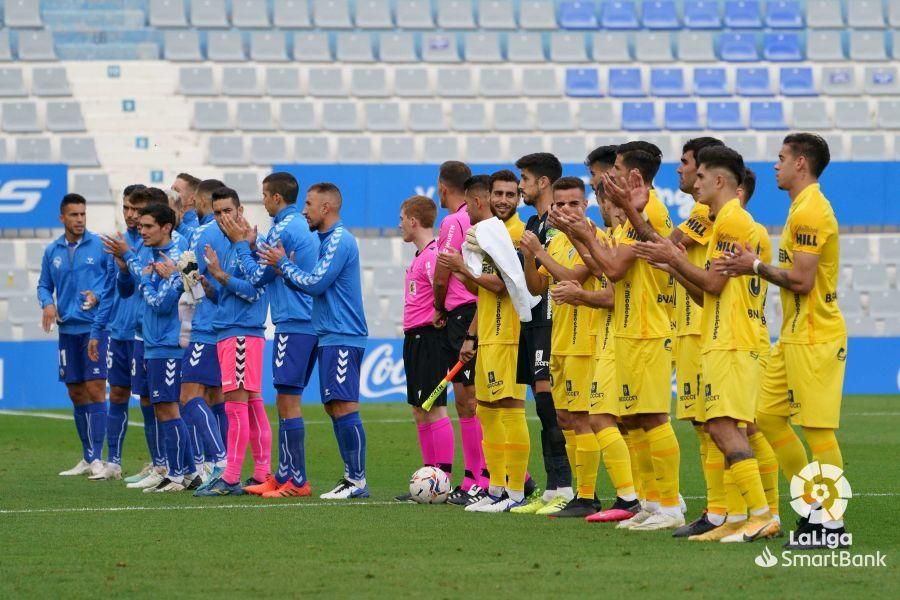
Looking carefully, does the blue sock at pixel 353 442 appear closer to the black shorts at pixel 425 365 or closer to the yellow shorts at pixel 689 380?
the black shorts at pixel 425 365

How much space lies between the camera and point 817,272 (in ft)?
23.6

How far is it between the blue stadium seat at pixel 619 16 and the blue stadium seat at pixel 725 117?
8.49 ft

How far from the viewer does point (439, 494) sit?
32.2ft

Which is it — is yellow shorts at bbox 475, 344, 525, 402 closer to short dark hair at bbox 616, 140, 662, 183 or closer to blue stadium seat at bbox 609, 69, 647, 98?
short dark hair at bbox 616, 140, 662, 183

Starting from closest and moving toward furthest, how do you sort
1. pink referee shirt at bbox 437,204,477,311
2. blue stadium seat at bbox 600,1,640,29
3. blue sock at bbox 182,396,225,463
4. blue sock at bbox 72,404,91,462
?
1. pink referee shirt at bbox 437,204,477,311
2. blue sock at bbox 182,396,225,463
3. blue sock at bbox 72,404,91,462
4. blue stadium seat at bbox 600,1,640,29

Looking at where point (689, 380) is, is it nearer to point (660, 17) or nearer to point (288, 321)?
point (288, 321)

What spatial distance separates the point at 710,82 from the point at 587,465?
19.0 metres

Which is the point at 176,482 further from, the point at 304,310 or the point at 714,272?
the point at 714,272

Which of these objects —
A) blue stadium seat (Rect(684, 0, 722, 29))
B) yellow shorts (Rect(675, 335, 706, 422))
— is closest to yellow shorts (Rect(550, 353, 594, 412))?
yellow shorts (Rect(675, 335, 706, 422))

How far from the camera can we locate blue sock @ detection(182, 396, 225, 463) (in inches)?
420

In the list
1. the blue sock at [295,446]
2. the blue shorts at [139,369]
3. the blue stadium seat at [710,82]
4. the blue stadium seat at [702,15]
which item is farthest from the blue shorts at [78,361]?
the blue stadium seat at [702,15]

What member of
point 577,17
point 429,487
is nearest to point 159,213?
point 429,487

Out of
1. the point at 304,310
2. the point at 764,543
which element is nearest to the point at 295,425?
the point at 304,310

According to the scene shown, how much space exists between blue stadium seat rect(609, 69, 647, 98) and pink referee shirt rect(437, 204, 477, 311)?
16.6 metres
